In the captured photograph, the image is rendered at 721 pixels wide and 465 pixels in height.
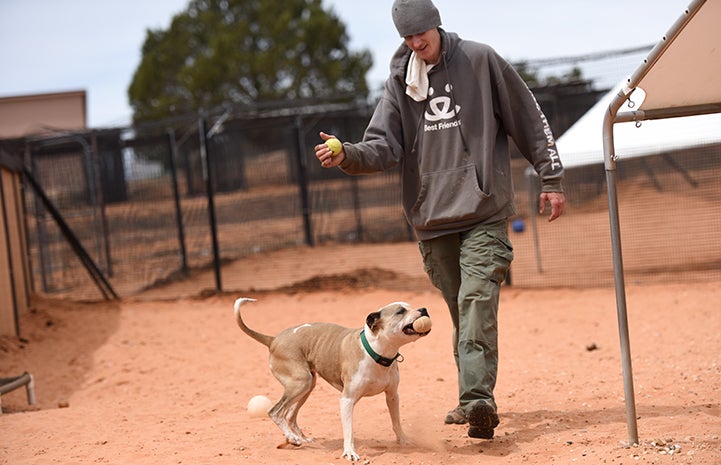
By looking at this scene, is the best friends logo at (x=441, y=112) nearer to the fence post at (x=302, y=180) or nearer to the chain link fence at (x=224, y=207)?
the chain link fence at (x=224, y=207)

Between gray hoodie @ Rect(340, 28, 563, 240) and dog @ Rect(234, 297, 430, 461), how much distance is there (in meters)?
0.70

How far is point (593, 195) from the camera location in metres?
17.3

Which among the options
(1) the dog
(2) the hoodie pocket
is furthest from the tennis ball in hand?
(1) the dog

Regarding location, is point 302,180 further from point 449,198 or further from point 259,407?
point 449,198

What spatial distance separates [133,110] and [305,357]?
30157mm

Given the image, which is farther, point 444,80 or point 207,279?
point 207,279

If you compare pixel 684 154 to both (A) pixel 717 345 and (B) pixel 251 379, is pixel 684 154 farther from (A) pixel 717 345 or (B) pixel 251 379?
(B) pixel 251 379

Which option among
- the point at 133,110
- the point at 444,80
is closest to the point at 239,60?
the point at 133,110

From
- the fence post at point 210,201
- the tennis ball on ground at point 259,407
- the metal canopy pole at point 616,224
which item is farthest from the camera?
the fence post at point 210,201

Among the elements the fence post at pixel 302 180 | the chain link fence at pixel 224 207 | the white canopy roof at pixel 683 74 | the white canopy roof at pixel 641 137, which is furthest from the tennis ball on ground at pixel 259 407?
the fence post at pixel 302 180

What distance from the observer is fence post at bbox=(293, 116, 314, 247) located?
15609 millimetres

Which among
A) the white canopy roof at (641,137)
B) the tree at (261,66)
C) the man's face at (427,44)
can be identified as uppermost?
the tree at (261,66)

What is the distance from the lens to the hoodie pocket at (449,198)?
518 centimetres

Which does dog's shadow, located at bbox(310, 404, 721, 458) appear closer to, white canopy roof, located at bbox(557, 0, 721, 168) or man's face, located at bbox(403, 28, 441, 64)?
white canopy roof, located at bbox(557, 0, 721, 168)
